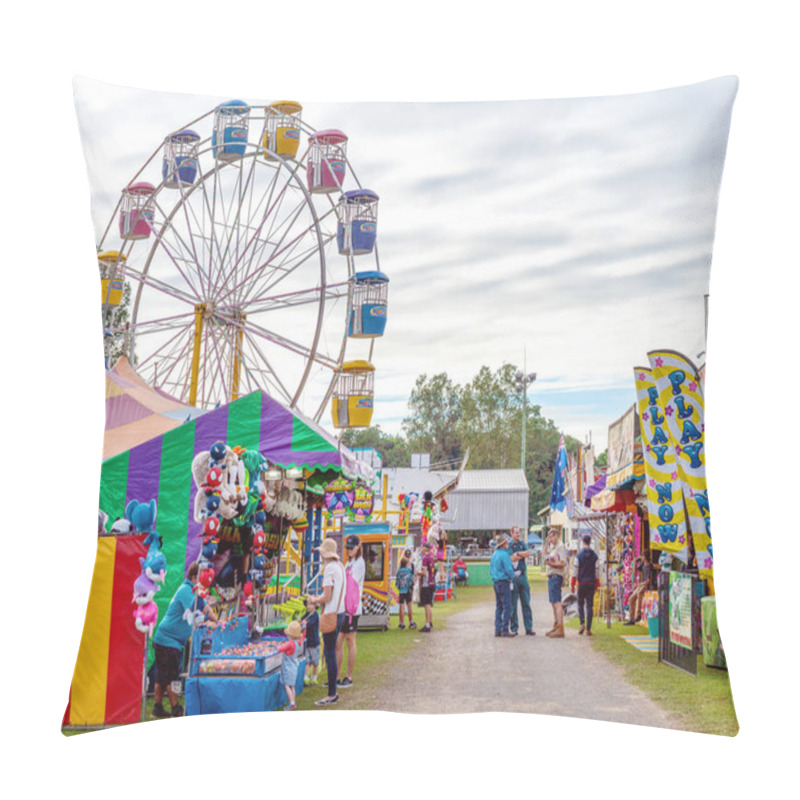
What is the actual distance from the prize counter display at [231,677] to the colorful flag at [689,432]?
2.16 m

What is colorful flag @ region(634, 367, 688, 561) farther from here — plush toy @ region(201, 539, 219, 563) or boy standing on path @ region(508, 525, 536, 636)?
plush toy @ region(201, 539, 219, 563)

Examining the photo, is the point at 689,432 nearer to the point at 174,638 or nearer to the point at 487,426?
the point at 487,426

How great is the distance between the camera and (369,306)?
5270 millimetres

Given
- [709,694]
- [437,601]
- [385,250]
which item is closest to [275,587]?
[437,601]

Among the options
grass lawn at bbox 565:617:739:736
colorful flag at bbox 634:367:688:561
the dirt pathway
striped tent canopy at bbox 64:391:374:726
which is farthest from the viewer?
striped tent canopy at bbox 64:391:374:726

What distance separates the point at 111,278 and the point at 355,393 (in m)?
1.48

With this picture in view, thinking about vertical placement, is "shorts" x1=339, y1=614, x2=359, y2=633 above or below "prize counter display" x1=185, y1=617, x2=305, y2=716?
above

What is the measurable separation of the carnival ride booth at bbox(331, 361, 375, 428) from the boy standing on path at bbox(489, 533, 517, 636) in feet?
3.30

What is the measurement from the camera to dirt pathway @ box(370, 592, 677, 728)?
478 centimetres

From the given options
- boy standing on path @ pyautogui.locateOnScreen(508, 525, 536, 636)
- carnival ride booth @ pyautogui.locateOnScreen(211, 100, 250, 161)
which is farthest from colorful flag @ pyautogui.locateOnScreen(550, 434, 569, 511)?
carnival ride booth @ pyautogui.locateOnScreen(211, 100, 250, 161)

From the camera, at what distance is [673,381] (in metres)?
4.84

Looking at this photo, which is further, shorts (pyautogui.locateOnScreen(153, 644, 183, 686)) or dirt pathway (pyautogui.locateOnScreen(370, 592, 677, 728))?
shorts (pyautogui.locateOnScreen(153, 644, 183, 686))

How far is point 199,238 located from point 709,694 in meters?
3.70

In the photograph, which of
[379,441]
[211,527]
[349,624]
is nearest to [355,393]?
[379,441]
